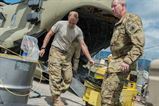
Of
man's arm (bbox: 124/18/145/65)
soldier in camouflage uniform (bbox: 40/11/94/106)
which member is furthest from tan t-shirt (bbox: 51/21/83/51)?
man's arm (bbox: 124/18/145/65)

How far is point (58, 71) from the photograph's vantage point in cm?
645

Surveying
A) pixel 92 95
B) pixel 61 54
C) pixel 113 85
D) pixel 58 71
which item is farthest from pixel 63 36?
pixel 113 85

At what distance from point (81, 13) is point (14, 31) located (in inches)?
68.9

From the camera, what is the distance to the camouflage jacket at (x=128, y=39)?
4.46 m

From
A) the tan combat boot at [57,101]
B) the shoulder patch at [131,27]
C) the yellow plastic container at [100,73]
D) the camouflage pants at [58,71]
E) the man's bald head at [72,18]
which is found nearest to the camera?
the shoulder patch at [131,27]

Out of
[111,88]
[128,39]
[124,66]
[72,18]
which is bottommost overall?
[111,88]

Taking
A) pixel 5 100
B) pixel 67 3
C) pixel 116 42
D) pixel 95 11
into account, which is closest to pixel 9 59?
pixel 5 100

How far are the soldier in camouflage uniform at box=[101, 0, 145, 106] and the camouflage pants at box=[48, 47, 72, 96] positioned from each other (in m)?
1.82

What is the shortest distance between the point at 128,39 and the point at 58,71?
203cm

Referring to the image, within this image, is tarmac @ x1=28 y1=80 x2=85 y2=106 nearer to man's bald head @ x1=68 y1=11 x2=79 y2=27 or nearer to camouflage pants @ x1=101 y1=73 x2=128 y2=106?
man's bald head @ x1=68 y1=11 x2=79 y2=27

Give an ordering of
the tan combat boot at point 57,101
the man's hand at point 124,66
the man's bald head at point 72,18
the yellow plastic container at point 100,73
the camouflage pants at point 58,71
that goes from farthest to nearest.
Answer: the yellow plastic container at point 100,73
the man's bald head at point 72,18
the camouflage pants at point 58,71
the tan combat boot at point 57,101
the man's hand at point 124,66

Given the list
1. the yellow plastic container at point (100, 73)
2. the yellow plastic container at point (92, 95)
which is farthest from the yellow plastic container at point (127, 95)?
the yellow plastic container at point (100, 73)

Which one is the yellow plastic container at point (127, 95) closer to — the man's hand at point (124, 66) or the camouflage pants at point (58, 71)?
the camouflage pants at point (58, 71)

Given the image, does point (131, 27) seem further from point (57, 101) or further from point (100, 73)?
point (100, 73)
